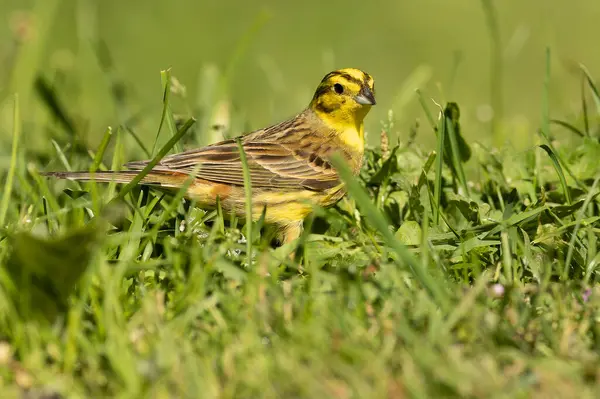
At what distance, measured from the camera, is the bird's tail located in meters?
4.66

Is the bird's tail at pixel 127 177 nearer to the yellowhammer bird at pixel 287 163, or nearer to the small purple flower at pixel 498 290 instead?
the yellowhammer bird at pixel 287 163

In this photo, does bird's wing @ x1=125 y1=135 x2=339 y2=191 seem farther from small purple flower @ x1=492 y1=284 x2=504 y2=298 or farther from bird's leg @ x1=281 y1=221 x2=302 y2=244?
small purple flower @ x1=492 y1=284 x2=504 y2=298

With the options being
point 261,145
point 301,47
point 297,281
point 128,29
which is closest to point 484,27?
point 301,47

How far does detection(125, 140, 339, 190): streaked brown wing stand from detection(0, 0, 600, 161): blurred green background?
0.99m

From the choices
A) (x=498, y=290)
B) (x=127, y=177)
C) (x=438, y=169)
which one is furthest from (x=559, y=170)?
(x=127, y=177)

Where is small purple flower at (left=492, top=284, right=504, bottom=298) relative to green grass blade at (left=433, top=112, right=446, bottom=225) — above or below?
below

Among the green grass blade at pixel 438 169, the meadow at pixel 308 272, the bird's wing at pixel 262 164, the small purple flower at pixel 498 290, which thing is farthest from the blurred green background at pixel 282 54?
the small purple flower at pixel 498 290

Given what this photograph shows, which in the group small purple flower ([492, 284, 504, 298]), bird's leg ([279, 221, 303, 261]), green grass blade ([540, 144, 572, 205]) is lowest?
small purple flower ([492, 284, 504, 298])

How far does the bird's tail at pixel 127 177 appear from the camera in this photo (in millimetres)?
4660

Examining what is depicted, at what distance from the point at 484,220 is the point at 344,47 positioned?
Result: 577 cm

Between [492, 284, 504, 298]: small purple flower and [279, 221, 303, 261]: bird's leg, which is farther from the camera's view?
[279, 221, 303, 261]: bird's leg

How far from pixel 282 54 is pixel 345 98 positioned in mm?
4523

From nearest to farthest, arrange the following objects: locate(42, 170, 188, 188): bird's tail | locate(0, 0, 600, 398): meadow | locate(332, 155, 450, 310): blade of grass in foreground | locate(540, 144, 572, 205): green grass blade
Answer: locate(0, 0, 600, 398): meadow < locate(332, 155, 450, 310): blade of grass in foreground < locate(540, 144, 572, 205): green grass blade < locate(42, 170, 188, 188): bird's tail

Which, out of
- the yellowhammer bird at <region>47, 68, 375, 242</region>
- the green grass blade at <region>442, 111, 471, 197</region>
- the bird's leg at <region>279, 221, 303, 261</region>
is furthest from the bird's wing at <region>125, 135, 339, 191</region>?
the green grass blade at <region>442, 111, 471, 197</region>
